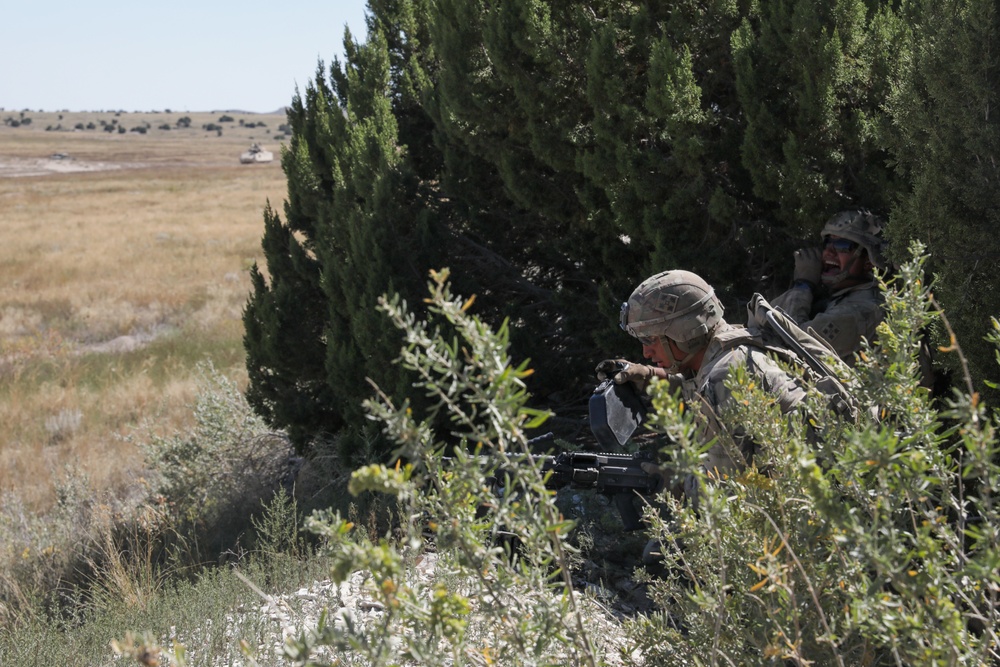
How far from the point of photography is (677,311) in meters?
3.34

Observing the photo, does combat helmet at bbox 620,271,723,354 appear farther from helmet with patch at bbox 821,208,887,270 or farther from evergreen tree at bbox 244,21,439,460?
evergreen tree at bbox 244,21,439,460

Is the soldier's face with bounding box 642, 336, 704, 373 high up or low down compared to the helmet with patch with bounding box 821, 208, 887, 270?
down

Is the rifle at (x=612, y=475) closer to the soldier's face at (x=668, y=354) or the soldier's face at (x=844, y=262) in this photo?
the soldier's face at (x=668, y=354)

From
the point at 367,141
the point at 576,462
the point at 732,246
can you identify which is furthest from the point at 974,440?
the point at 367,141

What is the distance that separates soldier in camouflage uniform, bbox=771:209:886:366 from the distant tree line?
0.18 metres

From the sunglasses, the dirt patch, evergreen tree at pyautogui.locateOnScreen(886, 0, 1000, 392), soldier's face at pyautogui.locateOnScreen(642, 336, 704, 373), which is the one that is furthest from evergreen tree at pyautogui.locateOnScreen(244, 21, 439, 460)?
the dirt patch

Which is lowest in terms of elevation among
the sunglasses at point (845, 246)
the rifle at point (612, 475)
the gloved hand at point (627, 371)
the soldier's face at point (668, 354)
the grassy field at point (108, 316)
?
the grassy field at point (108, 316)

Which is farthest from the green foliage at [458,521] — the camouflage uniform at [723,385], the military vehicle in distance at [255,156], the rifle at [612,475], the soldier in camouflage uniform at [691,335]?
the military vehicle in distance at [255,156]

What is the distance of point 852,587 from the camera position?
181cm

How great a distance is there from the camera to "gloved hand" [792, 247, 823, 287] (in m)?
4.44

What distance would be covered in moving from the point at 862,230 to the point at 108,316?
14224mm

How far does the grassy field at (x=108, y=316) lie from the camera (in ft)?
32.4

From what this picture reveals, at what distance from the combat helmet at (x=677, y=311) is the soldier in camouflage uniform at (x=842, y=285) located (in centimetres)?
74

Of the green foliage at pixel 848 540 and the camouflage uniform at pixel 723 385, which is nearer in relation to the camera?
the green foliage at pixel 848 540
